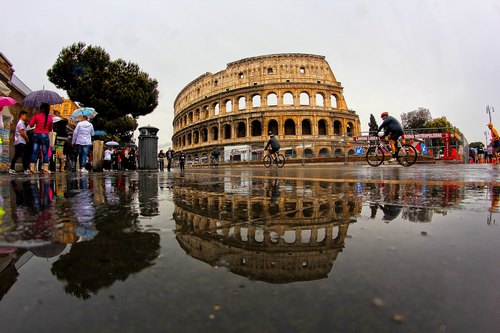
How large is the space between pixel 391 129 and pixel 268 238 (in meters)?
8.52

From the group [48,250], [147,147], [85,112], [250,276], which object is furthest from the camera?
[147,147]

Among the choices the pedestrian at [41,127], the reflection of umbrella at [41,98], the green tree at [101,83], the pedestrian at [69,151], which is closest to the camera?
the pedestrian at [41,127]

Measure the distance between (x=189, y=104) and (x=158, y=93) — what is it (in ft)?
63.0

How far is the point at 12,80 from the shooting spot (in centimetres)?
1252

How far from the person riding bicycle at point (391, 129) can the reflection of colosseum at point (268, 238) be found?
25.2ft

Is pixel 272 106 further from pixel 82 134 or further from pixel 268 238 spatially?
pixel 268 238

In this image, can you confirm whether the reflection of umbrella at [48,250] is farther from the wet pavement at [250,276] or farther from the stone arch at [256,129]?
the stone arch at [256,129]

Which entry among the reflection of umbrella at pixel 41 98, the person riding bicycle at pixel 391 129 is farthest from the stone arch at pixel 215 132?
the person riding bicycle at pixel 391 129

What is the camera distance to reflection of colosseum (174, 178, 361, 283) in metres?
0.70

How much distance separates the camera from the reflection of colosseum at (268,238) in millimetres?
700

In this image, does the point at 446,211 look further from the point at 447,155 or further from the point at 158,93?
the point at 158,93

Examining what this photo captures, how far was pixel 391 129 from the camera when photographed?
8.30 m

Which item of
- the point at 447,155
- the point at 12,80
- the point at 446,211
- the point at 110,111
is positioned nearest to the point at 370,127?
the point at 447,155

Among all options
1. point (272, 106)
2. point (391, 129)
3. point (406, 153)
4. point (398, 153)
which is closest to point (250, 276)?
point (391, 129)
